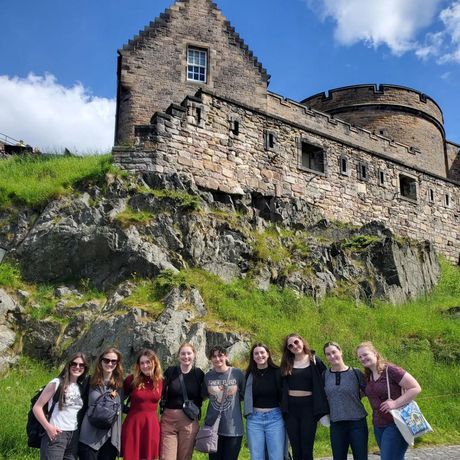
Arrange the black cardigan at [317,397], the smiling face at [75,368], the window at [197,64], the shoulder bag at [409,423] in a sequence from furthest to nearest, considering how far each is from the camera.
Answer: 1. the window at [197,64]
2. the black cardigan at [317,397]
3. the smiling face at [75,368]
4. the shoulder bag at [409,423]

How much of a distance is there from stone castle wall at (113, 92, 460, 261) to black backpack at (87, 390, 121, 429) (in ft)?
28.5

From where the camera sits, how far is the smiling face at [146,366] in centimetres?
508

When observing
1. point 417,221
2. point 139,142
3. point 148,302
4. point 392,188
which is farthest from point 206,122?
point 417,221

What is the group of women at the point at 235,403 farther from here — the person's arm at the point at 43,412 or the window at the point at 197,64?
the window at the point at 197,64

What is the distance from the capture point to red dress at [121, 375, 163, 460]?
4.92 meters

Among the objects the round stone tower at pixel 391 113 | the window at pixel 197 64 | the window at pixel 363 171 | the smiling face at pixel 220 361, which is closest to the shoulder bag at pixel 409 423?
the smiling face at pixel 220 361

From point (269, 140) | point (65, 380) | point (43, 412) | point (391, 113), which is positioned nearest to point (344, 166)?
point (269, 140)

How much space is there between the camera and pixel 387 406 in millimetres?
4641

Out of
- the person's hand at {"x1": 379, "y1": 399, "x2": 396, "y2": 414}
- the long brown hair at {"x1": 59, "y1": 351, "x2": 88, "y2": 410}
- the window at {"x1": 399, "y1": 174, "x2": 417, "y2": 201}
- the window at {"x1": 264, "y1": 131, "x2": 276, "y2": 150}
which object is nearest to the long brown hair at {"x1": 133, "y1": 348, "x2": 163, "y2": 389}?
the long brown hair at {"x1": 59, "y1": 351, "x2": 88, "y2": 410}

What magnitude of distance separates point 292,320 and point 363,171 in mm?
8071

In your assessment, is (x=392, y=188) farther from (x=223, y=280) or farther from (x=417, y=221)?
(x=223, y=280)

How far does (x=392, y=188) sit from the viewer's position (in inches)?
700

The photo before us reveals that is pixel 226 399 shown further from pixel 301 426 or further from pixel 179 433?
pixel 301 426

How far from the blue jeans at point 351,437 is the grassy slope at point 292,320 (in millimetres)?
2393
